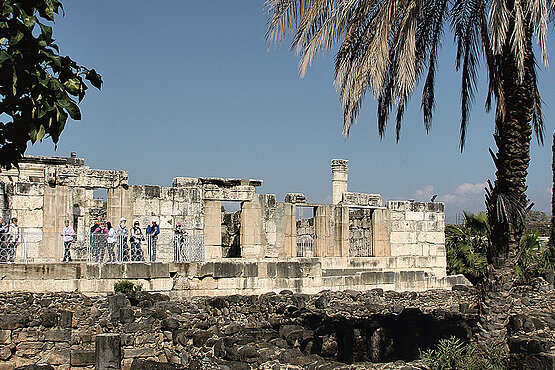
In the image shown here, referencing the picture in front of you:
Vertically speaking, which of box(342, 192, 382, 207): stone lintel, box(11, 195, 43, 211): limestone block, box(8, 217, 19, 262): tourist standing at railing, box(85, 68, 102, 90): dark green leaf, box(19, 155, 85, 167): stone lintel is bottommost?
box(8, 217, 19, 262): tourist standing at railing

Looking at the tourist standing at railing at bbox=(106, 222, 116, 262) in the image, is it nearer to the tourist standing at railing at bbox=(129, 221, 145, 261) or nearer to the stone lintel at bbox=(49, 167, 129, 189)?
the tourist standing at railing at bbox=(129, 221, 145, 261)

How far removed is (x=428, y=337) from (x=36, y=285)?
9.67m

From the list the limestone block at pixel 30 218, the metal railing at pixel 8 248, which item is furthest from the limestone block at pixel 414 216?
the metal railing at pixel 8 248

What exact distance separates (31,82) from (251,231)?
1312cm

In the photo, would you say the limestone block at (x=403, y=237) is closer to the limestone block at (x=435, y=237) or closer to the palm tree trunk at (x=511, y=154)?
the limestone block at (x=435, y=237)

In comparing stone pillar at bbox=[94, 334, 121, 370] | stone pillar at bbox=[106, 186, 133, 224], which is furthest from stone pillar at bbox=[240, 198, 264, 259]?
stone pillar at bbox=[94, 334, 121, 370]

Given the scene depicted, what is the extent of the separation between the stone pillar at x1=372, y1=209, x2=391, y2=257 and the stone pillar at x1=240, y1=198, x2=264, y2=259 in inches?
175

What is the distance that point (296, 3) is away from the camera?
31.4ft

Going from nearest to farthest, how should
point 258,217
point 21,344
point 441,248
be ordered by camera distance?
1. point 21,344
2. point 258,217
3. point 441,248

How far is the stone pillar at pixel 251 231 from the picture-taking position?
18.9m

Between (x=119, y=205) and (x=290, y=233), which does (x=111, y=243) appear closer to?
(x=119, y=205)

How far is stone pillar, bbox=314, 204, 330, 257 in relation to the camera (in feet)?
66.0

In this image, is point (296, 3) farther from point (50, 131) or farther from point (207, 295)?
point (207, 295)

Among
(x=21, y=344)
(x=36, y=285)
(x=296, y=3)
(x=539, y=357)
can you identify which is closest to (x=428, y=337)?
(x=539, y=357)
